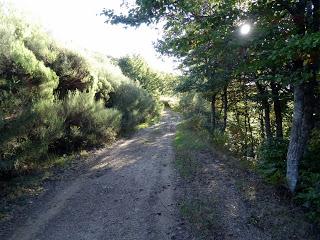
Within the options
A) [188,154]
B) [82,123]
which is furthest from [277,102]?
[82,123]

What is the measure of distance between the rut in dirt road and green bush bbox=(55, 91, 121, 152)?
81.6 inches

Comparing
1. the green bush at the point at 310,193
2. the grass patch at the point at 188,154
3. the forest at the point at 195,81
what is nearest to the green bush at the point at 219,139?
the forest at the point at 195,81

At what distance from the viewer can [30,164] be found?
1240 centimetres

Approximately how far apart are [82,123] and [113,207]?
828 centimetres

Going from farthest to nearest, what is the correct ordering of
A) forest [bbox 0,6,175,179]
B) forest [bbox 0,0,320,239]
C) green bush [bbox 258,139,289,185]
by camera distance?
1. forest [bbox 0,6,175,179]
2. green bush [bbox 258,139,289,185]
3. forest [bbox 0,0,320,239]

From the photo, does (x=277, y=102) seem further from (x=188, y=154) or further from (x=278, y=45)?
(x=278, y=45)

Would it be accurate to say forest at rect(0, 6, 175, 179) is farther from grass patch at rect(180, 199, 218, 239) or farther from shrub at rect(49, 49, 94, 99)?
grass patch at rect(180, 199, 218, 239)

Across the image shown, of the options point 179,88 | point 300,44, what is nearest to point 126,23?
point 300,44

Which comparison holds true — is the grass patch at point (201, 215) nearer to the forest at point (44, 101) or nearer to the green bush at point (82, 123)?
the forest at point (44, 101)

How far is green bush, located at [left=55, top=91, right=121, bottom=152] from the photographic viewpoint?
1545 centimetres

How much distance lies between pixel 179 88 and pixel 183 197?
1101 centimetres

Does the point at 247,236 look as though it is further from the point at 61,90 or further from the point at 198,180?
the point at 61,90

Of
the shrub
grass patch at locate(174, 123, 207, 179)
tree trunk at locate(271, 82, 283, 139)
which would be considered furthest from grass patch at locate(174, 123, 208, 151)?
the shrub

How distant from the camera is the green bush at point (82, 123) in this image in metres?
15.4
